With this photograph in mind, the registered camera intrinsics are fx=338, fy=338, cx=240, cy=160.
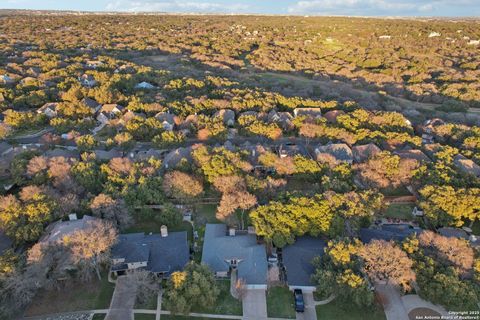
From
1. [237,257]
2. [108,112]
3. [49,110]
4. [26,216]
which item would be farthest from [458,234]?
[49,110]

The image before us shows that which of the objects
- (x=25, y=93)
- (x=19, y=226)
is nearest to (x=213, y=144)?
(x=19, y=226)

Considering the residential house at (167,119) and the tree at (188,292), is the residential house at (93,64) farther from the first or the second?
the tree at (188,292)

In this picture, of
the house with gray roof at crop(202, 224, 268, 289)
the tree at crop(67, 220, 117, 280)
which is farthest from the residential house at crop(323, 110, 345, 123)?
the tree at crop(67, 220, 117, 280)

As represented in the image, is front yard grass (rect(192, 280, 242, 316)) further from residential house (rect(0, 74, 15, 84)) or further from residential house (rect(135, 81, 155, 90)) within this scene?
residential house (rect(0, 74, 15, 84))

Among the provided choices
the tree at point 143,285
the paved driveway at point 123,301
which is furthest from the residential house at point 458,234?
the paved driveway at point 123,301

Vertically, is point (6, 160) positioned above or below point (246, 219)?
above

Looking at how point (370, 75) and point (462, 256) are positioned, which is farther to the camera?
point (370, 75)

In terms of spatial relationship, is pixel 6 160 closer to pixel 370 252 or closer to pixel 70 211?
pixel 70 211

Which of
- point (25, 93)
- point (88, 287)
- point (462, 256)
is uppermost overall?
point (25, 93)

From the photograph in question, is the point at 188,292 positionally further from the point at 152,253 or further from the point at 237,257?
the point at 152,253
